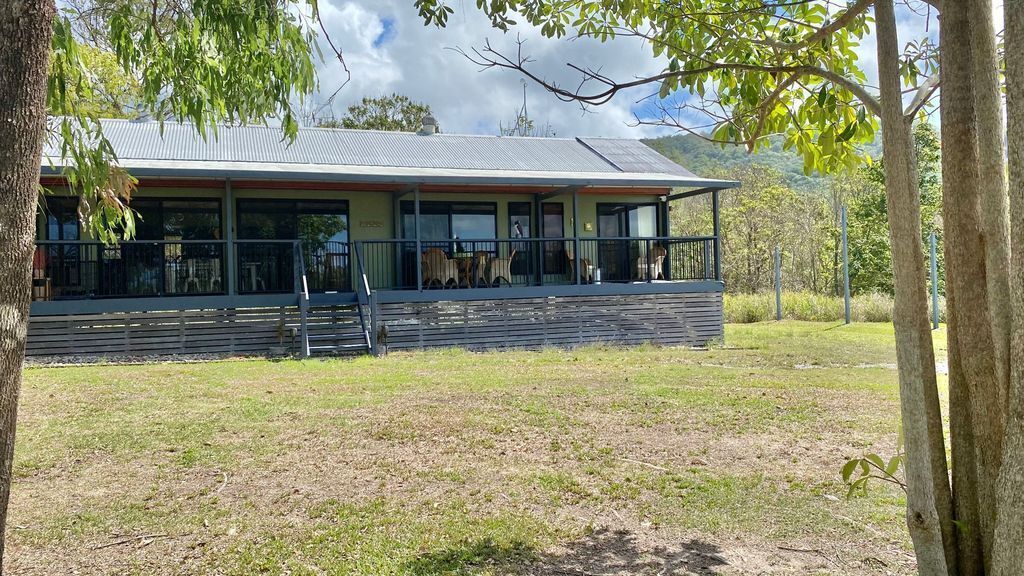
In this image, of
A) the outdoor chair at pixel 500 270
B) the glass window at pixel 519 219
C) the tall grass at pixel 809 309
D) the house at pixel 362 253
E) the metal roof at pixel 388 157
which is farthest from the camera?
the tall grass at pixel 809 309

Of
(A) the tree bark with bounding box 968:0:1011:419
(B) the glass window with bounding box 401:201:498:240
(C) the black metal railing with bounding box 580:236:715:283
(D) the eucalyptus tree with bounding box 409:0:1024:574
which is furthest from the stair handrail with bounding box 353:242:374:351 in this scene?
(A) the tree bark with bounding box 968:0:1011:419

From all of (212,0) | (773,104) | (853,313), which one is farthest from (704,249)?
(212,0)

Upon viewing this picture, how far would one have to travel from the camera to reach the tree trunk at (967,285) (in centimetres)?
262

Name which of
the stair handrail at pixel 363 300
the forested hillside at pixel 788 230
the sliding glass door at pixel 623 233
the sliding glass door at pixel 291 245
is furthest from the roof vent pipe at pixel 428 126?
the forested hillside at pixel 788 230

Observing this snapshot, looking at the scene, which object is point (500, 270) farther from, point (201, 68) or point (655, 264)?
point (201, 68)

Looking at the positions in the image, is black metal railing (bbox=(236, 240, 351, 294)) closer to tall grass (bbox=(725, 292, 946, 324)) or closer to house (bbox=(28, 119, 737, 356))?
house (bbox=(28, 119, 737, 356))

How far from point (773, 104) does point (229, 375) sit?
25.3 ft

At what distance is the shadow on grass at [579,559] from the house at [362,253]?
8860mm

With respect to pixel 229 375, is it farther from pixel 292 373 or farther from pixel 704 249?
pixel 704 249

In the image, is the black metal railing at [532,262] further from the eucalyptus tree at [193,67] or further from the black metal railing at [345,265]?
the eucalyptus tree at [193,67]

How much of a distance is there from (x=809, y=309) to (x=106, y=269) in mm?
17330

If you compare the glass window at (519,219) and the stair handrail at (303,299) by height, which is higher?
the glass window at (519,219)

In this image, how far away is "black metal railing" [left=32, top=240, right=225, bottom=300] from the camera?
12039 mm

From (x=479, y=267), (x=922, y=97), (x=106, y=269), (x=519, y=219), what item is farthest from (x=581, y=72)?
(x=519, y=219)
